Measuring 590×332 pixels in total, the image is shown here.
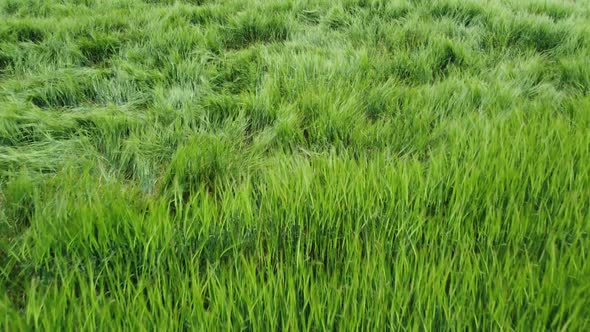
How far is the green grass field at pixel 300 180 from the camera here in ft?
2.58

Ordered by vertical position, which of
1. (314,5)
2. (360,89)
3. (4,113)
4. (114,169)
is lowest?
(114,169)

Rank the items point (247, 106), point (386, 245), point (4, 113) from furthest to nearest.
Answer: point (247, 106)
point (4, 113)
point (386, 245)

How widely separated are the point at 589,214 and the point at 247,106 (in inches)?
55.1

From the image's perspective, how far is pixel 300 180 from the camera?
3.83 feet

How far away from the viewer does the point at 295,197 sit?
3.64 feet

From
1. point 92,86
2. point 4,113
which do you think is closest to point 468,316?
point 4,113

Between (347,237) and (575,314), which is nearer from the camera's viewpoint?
(575,314)

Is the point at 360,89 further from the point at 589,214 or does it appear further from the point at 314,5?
the point at 314,5

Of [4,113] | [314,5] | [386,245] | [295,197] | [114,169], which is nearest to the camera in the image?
[386,245]

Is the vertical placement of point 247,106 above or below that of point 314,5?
below

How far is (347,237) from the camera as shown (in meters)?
1.00

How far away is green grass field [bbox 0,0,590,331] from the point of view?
787 mm

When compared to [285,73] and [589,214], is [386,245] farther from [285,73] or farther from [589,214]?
[285,73]

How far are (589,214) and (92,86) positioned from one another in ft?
7.74
